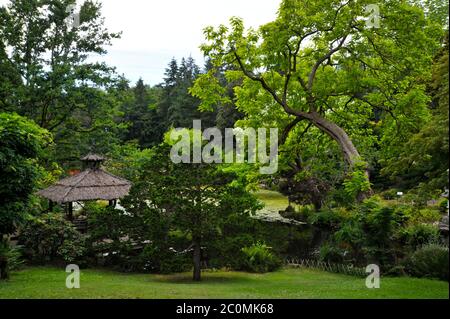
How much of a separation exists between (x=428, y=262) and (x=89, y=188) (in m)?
13.3

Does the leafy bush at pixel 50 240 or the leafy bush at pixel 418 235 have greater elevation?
the leafy bush at pixel 418 235

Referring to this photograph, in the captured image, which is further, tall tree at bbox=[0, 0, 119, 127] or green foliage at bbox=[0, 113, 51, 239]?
tall tree at bbox=[0, 0, 119, 127]

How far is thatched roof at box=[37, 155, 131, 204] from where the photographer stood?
18.8 m

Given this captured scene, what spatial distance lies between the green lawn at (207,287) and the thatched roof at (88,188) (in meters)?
3.84

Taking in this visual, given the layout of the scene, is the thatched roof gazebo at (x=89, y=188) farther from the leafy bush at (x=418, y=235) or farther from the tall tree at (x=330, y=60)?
the leafy bush at (x=418, y=235)

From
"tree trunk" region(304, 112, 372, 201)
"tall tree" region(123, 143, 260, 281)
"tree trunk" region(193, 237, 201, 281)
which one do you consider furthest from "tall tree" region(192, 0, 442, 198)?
"tree trunk" region(193, 237, 201, 281)

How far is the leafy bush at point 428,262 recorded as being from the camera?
11970 millimetres

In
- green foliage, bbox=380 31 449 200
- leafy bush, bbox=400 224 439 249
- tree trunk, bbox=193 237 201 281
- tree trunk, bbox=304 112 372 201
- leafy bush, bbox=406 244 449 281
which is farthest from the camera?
tree trunk, bbox=304 112 372 201

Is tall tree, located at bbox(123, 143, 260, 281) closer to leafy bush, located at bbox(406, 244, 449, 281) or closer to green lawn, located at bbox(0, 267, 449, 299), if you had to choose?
green lawn, located at bbox(0, 267, 449, 299)

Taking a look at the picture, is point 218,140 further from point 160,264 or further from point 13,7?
point 160,264

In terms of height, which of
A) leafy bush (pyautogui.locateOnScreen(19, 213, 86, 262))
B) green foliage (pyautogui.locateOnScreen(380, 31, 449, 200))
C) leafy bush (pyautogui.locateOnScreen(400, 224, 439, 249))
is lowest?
leafy bush (pyautogui.locateOnScreen(19, 213, 86, 262))

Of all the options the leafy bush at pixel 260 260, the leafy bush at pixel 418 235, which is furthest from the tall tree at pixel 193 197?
the leafy bush at pixel 418 235

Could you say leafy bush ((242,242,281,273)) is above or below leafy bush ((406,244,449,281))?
below

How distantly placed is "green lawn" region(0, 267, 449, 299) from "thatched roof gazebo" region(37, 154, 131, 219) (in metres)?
3.85
